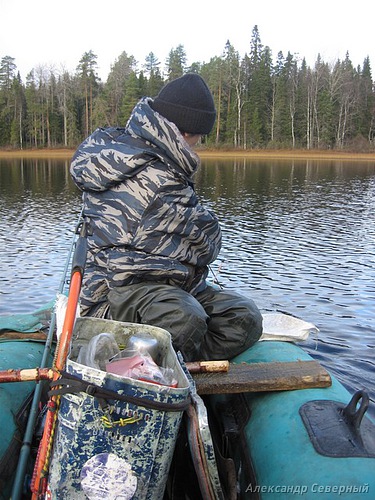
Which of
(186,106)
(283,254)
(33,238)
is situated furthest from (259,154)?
(186,106)

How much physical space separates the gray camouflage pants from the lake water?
2.57 m

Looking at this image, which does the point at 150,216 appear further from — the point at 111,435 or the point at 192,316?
the point at 111,435

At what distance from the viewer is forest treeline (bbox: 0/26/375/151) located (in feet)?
210

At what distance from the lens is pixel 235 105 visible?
66500 millimetres

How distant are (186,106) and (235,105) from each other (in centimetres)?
6514

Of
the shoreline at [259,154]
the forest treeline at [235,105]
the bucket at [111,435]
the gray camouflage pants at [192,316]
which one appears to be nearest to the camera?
the bucket at [111,435]

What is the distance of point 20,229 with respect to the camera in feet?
55.1

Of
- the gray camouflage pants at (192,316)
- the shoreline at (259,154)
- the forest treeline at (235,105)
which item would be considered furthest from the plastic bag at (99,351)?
the forest treeline at (235,105)

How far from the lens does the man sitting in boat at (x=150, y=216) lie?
3.47 meters

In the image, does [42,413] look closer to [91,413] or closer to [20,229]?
[91,413]

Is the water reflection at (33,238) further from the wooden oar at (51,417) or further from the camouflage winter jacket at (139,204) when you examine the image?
the wooden oar at (51,417)

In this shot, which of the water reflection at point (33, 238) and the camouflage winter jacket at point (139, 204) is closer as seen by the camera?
the camouflage winter jacket at point (139, 204)

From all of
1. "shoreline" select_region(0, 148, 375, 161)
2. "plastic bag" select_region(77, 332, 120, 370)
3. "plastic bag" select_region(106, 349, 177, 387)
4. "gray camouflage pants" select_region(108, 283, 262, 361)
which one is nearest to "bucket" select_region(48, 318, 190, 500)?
"plastic bag" select_region(106, 349, 177, 387)

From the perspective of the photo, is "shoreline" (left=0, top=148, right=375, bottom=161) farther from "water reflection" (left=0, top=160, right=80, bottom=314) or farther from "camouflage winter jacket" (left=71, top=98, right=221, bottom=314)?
"camouflage winter jacket" (left=71, top=98, right=221, bottom=314)
